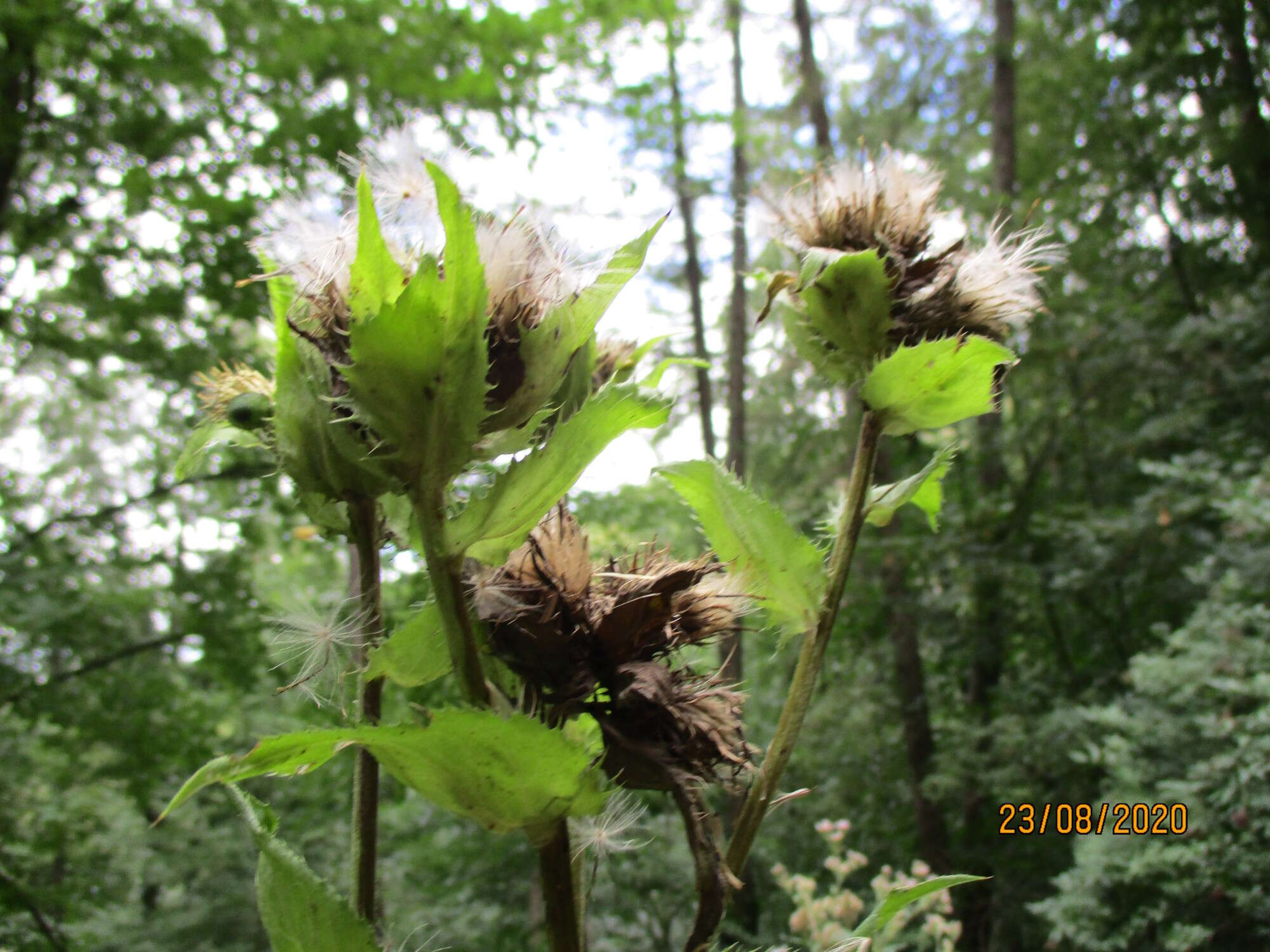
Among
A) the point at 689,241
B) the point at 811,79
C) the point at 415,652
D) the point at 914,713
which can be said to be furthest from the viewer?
the point at 689,241

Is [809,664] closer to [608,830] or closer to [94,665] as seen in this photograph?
[608,830]

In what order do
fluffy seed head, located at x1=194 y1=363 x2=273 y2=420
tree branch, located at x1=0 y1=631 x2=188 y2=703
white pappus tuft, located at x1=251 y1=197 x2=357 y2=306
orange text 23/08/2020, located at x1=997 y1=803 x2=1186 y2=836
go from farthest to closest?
1. tree branch, located at x1=0 y1=631 x2=188 y2=703
2. orange text 23/08/2020, located at x1=997 y1=803 x2=1186 y2=836
3. fluffy seed head, located at x1=194 y1=363 x2=273 y2=420
4. white pappus tuft, located at x1=251 y1=197 x2=357 y2=306

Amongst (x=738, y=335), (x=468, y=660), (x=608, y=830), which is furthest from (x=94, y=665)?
(x=738, y=335)

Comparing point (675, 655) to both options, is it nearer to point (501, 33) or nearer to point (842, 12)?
point (501, 33)

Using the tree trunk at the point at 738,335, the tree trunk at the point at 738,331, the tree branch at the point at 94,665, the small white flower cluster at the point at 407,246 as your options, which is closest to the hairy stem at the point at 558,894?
the small white flower cluster at the point at 407,246

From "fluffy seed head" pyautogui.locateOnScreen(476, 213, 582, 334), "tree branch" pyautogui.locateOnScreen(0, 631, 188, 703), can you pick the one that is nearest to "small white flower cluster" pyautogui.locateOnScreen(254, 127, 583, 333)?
"fluffy seed head" pyautogui.locateOnScreen(476, 213, 582, 334)

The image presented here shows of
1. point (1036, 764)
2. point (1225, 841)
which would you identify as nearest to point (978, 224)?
point (1036, 764)

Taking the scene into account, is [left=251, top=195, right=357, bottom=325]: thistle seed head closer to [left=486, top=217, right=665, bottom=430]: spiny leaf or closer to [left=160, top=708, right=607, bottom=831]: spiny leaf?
[left=486, top=217, right=665, bottom=430]: spiny leaf

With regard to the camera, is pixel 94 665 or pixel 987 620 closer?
pixel 94 665
